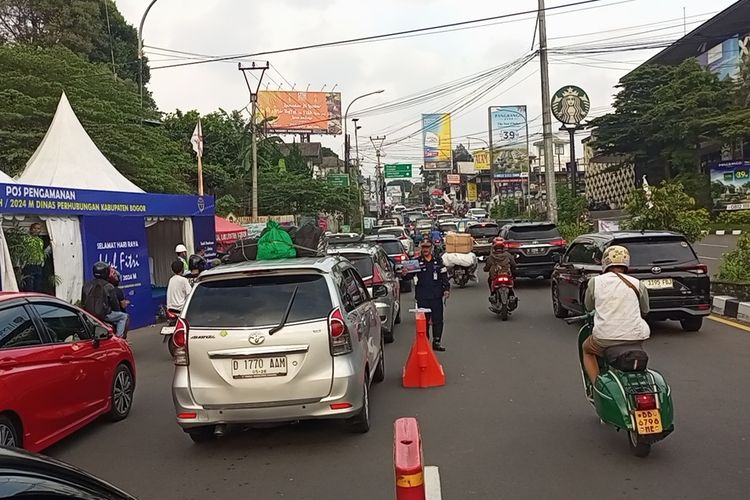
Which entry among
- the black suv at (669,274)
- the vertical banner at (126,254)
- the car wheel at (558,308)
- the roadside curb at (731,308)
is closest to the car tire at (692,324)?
the black suv at (669,274)

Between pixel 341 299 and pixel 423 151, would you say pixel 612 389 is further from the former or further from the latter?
pixel 423 151

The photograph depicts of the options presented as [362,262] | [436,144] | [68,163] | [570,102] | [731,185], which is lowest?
[362,262]

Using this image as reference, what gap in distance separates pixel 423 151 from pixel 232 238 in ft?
168

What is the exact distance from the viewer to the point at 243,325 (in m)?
6.14

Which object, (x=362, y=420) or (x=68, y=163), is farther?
(x=68, y=163)

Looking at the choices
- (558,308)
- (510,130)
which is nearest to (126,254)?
(558,308)

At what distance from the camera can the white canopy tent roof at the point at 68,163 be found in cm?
1655

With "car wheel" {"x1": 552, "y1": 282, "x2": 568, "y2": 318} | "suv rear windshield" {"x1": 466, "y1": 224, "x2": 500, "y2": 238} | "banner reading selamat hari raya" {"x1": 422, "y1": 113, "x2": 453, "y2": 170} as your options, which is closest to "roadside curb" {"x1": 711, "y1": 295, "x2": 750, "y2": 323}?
"car wheel" {"x1": 552, "y1": 282, "x2": 568, "y2": 318}

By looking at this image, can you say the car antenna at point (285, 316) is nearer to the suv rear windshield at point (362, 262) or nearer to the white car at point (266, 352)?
the white car at point (266, 352)

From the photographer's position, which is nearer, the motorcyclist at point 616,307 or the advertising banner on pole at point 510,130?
the motorcyclist at point 616,307

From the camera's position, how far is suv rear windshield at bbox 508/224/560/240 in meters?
19.8

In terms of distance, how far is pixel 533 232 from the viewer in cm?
1991

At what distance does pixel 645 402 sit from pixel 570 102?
90.9 feet

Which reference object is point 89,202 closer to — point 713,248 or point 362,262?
point 362,262
